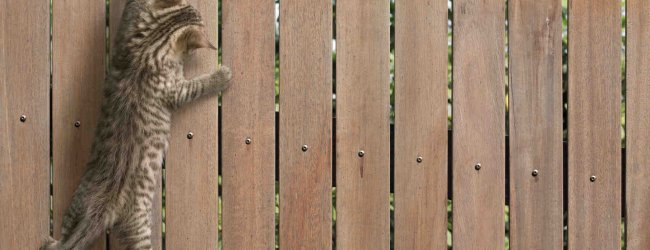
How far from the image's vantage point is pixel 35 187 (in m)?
2.53

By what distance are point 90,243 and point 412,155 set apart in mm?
1125

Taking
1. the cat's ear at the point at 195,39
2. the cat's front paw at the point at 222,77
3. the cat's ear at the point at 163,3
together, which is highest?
the cat's ear at the point at 163,3

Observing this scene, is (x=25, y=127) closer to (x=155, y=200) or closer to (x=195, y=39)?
(x=155, y=200)

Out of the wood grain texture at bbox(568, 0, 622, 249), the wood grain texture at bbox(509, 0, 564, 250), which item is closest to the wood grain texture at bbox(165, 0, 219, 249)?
the wood grain texture at bbox(509, 0, 564, 250)

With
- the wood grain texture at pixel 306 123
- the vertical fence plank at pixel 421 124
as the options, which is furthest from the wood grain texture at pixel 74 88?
the vertical fence plank at pixel 421 124

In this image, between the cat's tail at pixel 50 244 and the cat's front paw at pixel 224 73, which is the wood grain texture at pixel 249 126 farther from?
the cat's tail at pixel 50 244

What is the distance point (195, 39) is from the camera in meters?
2.48

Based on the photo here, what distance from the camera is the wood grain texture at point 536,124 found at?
2557 mm

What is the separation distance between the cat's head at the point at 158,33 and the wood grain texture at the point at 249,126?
114 millimetres

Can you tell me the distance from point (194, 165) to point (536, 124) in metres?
1.20

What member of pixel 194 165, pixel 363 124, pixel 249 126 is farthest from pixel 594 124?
pixel 194 165

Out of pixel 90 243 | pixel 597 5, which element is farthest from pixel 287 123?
pixel 597 5

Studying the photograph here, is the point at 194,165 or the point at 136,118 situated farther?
the point at 194,165

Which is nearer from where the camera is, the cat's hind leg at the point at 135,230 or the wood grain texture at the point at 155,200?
the cat's hind leg at the point at 135,230
